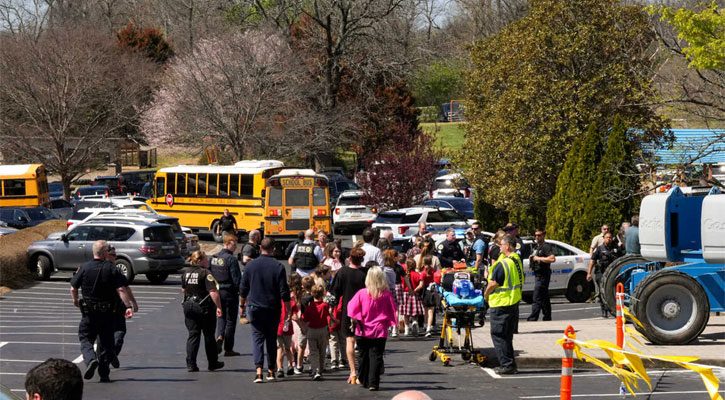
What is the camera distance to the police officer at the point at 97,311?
516 inches

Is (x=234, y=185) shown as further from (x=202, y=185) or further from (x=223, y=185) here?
(x=202, y=185)

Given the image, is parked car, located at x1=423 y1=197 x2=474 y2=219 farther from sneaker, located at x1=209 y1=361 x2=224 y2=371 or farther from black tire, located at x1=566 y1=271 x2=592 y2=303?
sneaker, located at x1=209 y1=361 x2=224 y2=371

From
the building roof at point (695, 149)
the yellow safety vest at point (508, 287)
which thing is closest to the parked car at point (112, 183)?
the building roof at point (695, 149)

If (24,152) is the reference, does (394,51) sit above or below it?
above

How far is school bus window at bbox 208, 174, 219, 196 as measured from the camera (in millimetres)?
40656

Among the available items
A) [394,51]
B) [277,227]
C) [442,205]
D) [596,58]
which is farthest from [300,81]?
[596,58]

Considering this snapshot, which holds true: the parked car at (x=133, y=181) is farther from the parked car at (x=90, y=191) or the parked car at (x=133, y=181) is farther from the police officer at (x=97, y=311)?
the police officer at (x=97, y=311)

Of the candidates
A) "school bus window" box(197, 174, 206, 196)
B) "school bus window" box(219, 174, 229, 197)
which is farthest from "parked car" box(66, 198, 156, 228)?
"school bus window" box(219, 174, 229, 197)

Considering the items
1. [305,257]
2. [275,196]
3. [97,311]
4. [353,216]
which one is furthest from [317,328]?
[353,216]

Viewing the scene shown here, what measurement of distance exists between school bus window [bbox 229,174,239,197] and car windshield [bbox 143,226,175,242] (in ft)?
40.2

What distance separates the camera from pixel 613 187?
26.7 metres

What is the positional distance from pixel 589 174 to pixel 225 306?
50.8 feet

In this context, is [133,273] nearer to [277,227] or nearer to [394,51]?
[277,227]

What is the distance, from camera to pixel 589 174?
92.7ft
